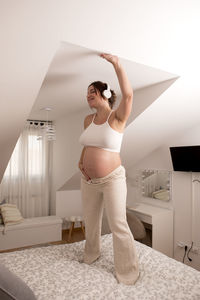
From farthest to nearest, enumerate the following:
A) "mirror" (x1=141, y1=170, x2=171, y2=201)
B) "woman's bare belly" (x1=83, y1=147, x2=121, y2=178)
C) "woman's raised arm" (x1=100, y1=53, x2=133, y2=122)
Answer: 1. "mirror" (x1=141, y1=170, x2=171, y2=201)
2. "woman's bare belly" (x1=83, y1=147, x2=121, y2=178)
3. "woman's raised arm" (x1=100, y1=53, x2=133, y2=122)

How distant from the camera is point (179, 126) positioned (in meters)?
3.16

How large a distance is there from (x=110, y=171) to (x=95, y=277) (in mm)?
684

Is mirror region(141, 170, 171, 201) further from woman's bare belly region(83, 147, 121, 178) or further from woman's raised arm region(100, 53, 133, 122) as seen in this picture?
woman's raised arm region(100, 53, 133, 122)

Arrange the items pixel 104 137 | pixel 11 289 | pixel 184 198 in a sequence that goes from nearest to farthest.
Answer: pixel 11 289, pixel 104 137, pixel 184 198

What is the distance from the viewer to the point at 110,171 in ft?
5.73

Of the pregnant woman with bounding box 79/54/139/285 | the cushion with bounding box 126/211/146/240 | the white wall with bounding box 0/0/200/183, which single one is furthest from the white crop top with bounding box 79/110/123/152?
the cushion with bounding box 126/211/146/240

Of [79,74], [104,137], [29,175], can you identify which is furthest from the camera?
[29,175]

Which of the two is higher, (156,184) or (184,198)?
(156,184)

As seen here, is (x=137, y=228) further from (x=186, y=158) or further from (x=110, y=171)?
(x=110, y=171)

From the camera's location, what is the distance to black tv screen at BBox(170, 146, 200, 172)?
2.95 meters

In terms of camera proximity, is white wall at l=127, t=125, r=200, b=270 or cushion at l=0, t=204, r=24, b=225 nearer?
white wall at l=127, t=125, r=200, b=270

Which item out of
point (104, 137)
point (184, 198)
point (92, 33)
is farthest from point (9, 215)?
point (92, 33)

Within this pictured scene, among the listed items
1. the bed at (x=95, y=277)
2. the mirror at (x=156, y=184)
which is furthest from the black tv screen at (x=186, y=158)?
the bed at (x=95, y=277)

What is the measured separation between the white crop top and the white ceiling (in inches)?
21.6
